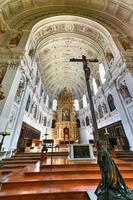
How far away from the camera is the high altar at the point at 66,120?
67.2ft

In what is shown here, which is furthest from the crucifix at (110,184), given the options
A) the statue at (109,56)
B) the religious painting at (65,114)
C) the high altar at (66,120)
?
the religious painting at (65,114)

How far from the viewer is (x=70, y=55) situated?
1930cm

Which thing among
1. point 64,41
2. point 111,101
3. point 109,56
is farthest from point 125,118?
point 64,41

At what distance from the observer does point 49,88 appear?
2331cm

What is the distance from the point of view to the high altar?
20.5 meters

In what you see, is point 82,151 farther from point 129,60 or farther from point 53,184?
point 129,60

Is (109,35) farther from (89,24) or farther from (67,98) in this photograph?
(67,98)

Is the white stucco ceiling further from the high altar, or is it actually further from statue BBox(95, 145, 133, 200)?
statue BBox(95, 145, 133, 200)

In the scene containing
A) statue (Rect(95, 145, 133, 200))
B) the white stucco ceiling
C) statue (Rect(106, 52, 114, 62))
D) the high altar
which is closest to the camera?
statue (Rect(95, 145, 133, 200))

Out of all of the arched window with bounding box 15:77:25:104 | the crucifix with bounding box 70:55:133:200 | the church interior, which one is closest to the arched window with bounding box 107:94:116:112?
the church interior

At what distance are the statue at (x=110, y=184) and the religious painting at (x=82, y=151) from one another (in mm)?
4712

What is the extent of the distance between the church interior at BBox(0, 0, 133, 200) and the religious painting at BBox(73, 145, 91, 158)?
0.06m

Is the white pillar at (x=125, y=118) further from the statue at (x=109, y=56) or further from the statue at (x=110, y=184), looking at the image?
the statue at (x=110, y=184)

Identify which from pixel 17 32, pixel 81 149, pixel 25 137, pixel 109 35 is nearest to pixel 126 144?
pixel 81 149
